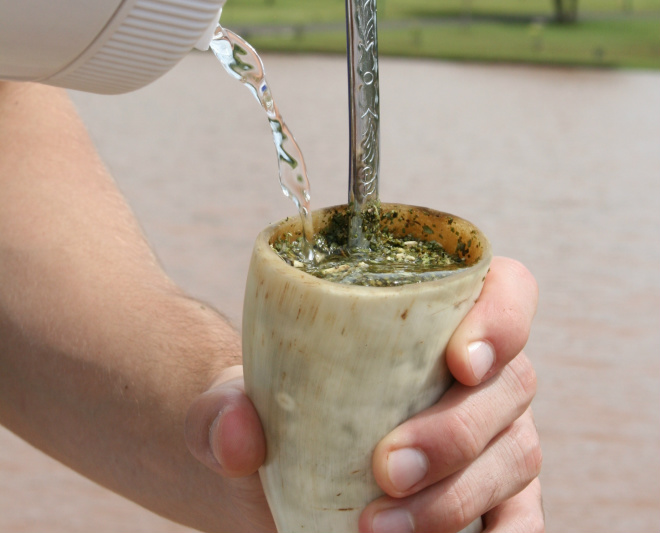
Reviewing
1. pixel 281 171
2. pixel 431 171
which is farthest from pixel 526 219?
pixel 281 171

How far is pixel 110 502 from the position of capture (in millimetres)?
1190

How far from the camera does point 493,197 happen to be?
95.0 inches

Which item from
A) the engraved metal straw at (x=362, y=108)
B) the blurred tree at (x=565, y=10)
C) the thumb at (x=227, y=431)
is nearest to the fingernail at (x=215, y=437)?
the thumb at (x=227, y=431)

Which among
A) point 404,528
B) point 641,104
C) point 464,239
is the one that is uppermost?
point 464,239

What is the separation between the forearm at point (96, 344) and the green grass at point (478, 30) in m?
5.09

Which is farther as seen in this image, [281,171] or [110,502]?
[110,502]

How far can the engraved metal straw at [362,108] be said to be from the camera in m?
0.37

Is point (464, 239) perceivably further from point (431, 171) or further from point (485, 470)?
point (431, 171)

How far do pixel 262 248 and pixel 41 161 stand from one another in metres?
0.41

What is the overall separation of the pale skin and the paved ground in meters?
0.57

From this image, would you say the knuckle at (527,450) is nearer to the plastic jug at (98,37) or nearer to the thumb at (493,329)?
the thumb at (493,329)

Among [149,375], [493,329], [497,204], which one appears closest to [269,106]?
[493,329]

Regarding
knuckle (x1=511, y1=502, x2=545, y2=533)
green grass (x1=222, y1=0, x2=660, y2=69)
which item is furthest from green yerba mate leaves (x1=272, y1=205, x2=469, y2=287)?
green grass (x1=222, y1=0, x2=660, y2=69)

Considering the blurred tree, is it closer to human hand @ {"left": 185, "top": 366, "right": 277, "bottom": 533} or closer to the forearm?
the forearm
